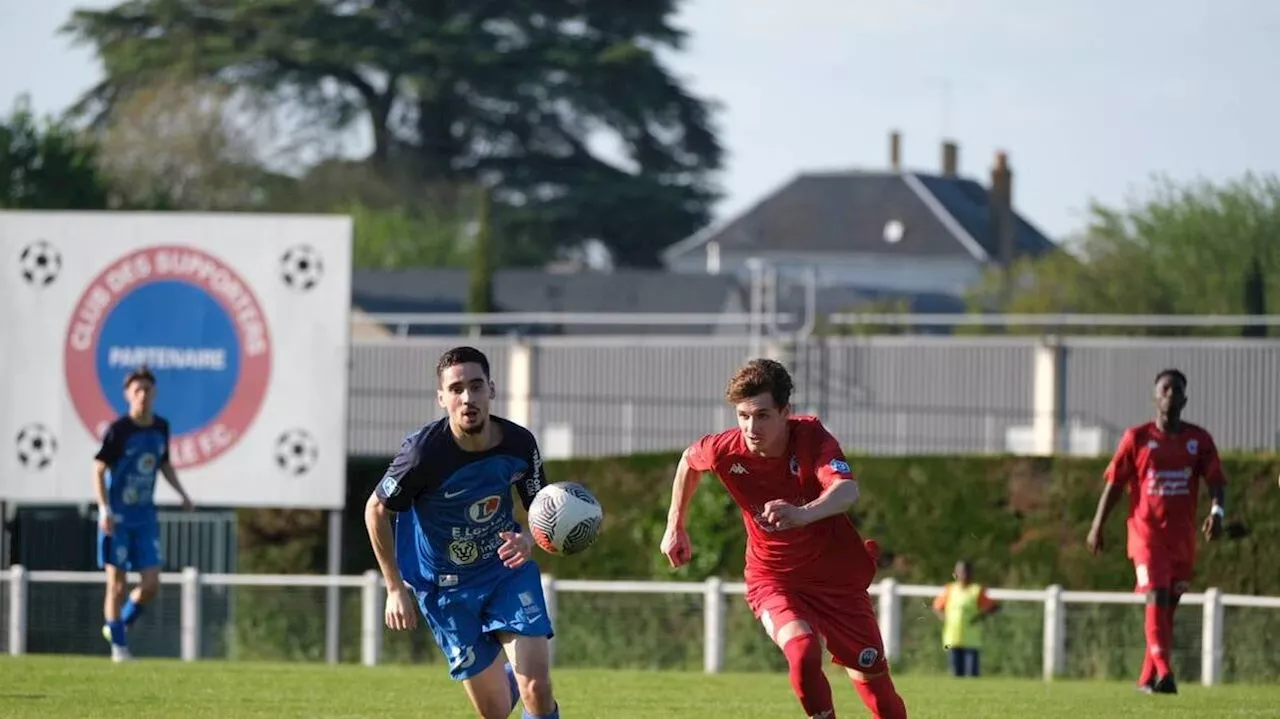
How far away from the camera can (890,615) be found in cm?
2250

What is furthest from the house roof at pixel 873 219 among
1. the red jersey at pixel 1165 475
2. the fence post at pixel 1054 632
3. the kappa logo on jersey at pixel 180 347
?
the red jersey at pixel 1165 475

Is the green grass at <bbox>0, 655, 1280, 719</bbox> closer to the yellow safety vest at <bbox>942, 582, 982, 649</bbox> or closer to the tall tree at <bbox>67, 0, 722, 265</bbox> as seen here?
the yellow safety vest at <bbox>942, 582, 982, 649</bbox>

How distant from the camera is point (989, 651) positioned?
78.3ft

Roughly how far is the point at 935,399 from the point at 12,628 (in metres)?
27.4

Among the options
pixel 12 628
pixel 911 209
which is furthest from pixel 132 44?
pixel 12 628

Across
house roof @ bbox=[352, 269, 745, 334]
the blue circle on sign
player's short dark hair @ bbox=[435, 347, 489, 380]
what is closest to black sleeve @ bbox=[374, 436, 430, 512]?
player's short dark hair @ bbox=[435, 347, 489, 380]

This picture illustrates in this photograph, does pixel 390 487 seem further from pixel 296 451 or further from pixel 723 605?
pixel 296 451

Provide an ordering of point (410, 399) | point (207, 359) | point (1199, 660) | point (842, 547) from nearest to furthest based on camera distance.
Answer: point (842, 547)
point (1199, 660)
point (207, 359)
point (410, 399)

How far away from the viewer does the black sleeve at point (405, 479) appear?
34.4 ft

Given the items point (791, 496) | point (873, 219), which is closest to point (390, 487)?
point (791, 496)

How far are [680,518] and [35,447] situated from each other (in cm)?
1678

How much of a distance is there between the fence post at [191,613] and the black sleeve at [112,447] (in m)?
5.68

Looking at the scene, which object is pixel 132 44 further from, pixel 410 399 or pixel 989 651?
pixel 989 651

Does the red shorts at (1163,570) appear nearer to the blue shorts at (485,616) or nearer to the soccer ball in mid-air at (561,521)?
the soccer ball in mid-air at (561,521)
